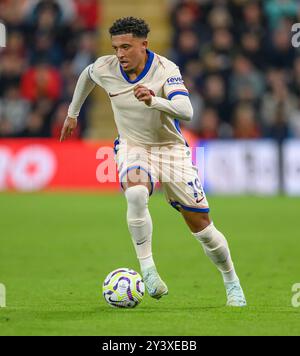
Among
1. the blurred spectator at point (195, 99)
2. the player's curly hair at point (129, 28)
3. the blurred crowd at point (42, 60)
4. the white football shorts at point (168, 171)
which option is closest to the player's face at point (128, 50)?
the player's curly hair at point (129, 28)

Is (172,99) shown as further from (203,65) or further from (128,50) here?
(203,65)

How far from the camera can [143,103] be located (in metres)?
7.27

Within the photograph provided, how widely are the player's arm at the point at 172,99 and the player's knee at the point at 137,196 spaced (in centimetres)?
59

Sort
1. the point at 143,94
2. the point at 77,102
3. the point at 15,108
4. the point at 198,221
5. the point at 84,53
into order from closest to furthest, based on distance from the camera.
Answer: the point at 143,94 < the point at 198,221 < the point at 77,102 < the point at 15,108 < the point at 84,53

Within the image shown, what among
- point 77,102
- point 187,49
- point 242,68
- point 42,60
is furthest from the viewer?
point 42,60

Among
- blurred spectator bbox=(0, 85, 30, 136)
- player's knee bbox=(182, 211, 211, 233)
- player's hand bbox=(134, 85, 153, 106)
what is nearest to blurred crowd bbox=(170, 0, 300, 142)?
blurred spectator bbox=(0, 85, 30, 136)

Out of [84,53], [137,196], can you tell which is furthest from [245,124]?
[137,196]

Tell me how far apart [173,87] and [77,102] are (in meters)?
0.97

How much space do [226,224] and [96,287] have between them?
18.2ft

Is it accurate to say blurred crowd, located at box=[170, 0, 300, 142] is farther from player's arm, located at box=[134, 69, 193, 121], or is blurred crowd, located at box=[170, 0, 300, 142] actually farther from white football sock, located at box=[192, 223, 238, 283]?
player's arm, located at box=[134, 69, 193, 121]

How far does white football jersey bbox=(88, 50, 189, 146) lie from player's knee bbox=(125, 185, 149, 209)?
460 mm

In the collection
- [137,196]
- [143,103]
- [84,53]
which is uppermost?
[84,53]

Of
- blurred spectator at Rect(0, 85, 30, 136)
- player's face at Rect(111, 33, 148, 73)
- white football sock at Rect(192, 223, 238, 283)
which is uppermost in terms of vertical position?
player's face at Rect(111, 33, 148, 73)

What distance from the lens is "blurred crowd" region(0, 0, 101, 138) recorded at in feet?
65.1
